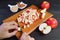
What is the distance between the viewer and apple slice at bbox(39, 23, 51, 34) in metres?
0.91

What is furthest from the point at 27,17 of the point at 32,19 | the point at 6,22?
the point at 6,22

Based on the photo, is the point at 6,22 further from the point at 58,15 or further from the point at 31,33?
the point at 58,15

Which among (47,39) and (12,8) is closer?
(47,39)

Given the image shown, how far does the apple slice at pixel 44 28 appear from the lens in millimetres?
906

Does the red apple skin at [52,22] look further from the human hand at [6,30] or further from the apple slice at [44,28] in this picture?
the human hand at [6,30]

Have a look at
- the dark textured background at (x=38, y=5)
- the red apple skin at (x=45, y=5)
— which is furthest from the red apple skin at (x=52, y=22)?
the red apple skin at (x=45, y=5)

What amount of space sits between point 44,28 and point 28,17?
132mm

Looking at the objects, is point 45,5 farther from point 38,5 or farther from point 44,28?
point 44,28

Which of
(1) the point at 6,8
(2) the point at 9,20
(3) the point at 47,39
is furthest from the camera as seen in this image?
(1) the point at 6,8

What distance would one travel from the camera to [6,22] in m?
0.97

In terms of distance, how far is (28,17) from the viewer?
968 millimetres

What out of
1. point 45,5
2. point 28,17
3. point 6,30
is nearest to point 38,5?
point 45,5

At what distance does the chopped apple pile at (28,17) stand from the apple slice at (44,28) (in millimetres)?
71

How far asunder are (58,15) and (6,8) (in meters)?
0.39
